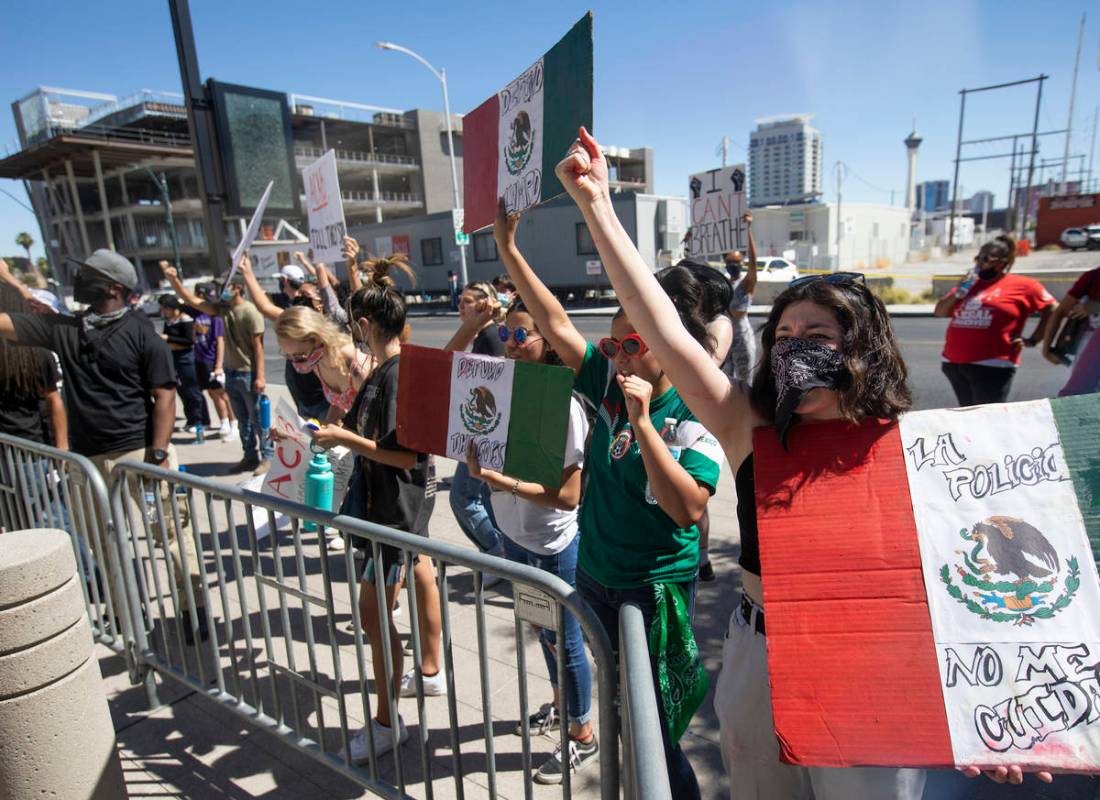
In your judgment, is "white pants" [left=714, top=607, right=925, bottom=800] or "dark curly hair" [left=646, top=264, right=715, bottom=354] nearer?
"white pants" [left=714, top=607, right=925, bottom=800]

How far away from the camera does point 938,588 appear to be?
1418mm

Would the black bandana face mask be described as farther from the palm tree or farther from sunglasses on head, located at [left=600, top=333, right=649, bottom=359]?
the palm tree

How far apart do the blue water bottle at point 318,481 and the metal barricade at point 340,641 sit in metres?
0.40

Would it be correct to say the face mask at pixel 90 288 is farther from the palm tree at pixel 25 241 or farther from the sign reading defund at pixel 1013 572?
the palm tree at pixel 25 241

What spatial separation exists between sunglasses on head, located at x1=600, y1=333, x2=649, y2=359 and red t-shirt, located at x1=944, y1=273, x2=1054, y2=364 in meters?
4.43

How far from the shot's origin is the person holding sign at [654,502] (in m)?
1.95

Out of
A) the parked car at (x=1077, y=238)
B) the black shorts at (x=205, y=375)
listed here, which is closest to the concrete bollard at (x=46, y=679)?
the black shorts at (x=205, y=375)

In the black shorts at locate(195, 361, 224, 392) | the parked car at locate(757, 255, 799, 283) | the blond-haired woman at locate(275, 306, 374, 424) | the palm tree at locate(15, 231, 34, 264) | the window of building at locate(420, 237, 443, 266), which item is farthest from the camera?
the palm tree at locate(15, 231, 34, 264)

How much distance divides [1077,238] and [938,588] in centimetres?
5256

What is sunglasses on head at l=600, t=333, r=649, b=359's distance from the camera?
2.01 meters

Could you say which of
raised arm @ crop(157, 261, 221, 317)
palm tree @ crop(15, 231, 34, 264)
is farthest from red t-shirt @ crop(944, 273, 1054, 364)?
palm tree @ crop(15, 231, 34, 264)

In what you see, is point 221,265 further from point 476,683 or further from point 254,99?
point 476,683

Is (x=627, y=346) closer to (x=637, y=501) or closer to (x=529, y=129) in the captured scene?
(x=637, y=501)

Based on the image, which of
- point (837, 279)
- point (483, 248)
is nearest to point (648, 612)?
point (837, 279)
